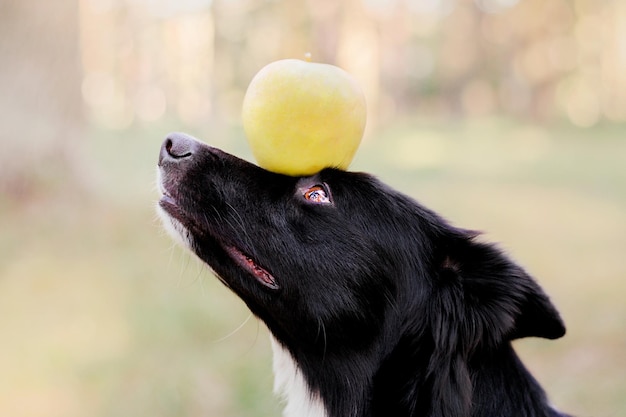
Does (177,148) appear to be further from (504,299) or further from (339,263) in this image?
(504,299)

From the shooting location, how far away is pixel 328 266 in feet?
8.70

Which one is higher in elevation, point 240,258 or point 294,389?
point 240,258

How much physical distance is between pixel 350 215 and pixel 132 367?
11.2 ft

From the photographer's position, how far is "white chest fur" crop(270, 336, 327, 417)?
2.81 metres

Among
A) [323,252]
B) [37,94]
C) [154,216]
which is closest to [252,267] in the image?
[323,252]

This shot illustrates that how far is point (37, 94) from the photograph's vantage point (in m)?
7.77

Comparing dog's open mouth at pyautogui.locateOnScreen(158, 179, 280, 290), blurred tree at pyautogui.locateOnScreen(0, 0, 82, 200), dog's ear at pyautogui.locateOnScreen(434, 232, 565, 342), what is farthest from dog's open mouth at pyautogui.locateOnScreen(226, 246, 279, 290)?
blurred tree at pyautogui.locateOnScreen(0, 0, 82, 200)

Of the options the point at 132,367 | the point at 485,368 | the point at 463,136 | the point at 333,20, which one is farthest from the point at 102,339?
the point at 463,136

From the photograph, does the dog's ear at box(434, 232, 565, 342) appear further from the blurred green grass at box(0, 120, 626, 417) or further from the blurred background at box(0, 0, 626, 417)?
the blurred green grass at box(0, 120, 626, 417)

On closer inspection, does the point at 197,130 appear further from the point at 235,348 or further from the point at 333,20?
the point at 235,348

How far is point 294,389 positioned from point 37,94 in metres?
6.12

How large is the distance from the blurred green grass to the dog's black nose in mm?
412

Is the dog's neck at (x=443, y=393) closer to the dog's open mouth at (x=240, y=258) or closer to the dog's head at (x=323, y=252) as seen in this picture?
the dog's head at (x=323, y=252)

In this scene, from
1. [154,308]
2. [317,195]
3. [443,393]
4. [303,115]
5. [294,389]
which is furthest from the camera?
[154,308]
